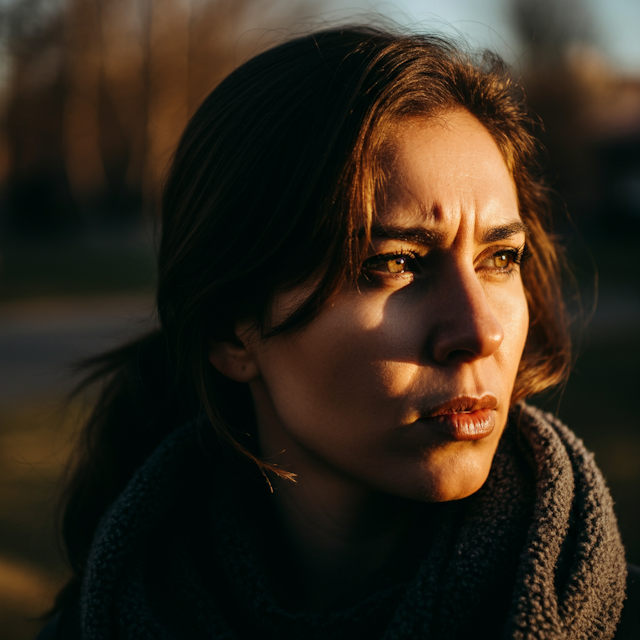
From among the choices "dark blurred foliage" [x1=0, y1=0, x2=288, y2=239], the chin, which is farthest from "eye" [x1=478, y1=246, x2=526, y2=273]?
"dark blurred foliage" [x1=0, y1=0, x2=288, y2=239]

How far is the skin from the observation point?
1.54 meters

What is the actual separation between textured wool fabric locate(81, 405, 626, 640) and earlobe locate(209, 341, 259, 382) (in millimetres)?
376

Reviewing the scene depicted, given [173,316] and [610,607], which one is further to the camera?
[173,316]

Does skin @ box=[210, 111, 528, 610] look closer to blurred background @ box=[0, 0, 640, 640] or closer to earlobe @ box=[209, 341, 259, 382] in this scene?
earlobe @ box=[209, 341, 259, 382]

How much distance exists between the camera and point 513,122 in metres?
2.06

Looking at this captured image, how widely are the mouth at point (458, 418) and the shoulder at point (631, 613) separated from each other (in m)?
0.61

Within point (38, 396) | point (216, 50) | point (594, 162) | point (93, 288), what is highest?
point (216, 50)

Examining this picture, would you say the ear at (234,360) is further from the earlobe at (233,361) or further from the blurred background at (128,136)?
the blurred background at (128,136)

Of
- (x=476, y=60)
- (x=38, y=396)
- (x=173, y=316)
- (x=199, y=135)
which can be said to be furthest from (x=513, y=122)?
(x=38, y=396)

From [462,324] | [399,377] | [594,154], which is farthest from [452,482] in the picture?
[594,154]

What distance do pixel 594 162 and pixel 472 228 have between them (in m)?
28.1

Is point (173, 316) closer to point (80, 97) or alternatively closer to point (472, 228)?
point (472, 228)

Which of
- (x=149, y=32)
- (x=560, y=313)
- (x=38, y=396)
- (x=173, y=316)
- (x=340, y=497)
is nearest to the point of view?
(x=340, y=497)

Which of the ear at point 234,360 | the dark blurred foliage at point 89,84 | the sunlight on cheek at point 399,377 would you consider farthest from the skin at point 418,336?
the dark blurred foliage at point 89,84
